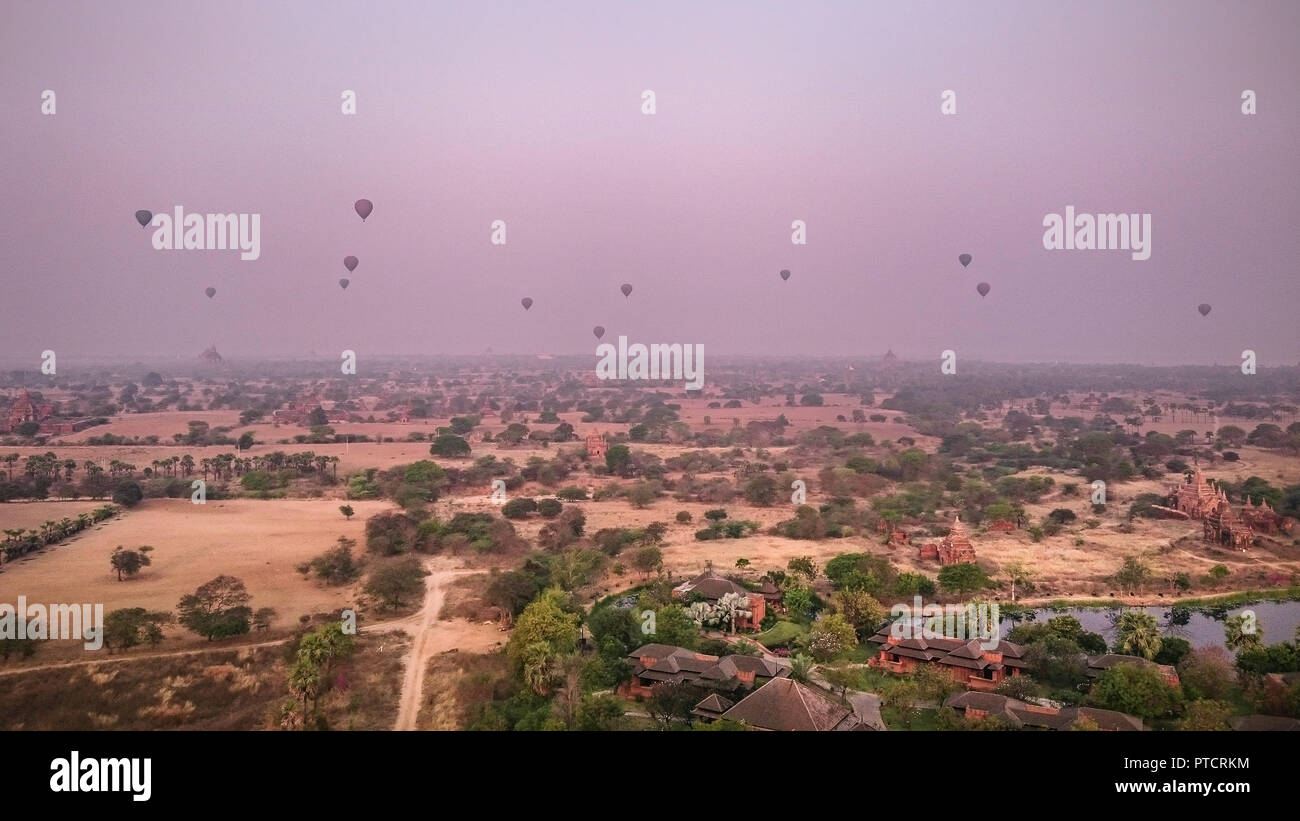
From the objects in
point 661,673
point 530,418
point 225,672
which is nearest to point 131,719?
point 225,672

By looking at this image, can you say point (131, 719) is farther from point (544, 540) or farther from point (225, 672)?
point (544, 540)

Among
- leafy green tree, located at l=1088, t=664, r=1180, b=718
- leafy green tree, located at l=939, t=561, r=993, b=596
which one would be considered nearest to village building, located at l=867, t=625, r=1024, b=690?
leafy green tree, located at l=1088, t=664, r=1180, b=718

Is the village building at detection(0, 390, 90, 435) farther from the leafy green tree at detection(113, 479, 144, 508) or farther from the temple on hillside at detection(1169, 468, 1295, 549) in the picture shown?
the temple on hillside at detection(1169, 468, 1295, 549)

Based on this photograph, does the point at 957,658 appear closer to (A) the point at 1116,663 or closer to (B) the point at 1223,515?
(A) the point at 1116,663

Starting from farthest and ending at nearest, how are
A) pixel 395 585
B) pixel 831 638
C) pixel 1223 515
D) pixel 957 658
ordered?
pixel 1223 515 → pixel 395 585 → pixel 831 638 → pixel 957 658

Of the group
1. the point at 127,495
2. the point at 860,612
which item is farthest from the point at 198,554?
the point at 860,612

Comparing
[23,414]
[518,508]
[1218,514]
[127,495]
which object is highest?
[23,414]

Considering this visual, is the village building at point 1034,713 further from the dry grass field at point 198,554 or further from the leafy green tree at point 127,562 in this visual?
the leafy green tree at point 127,562
